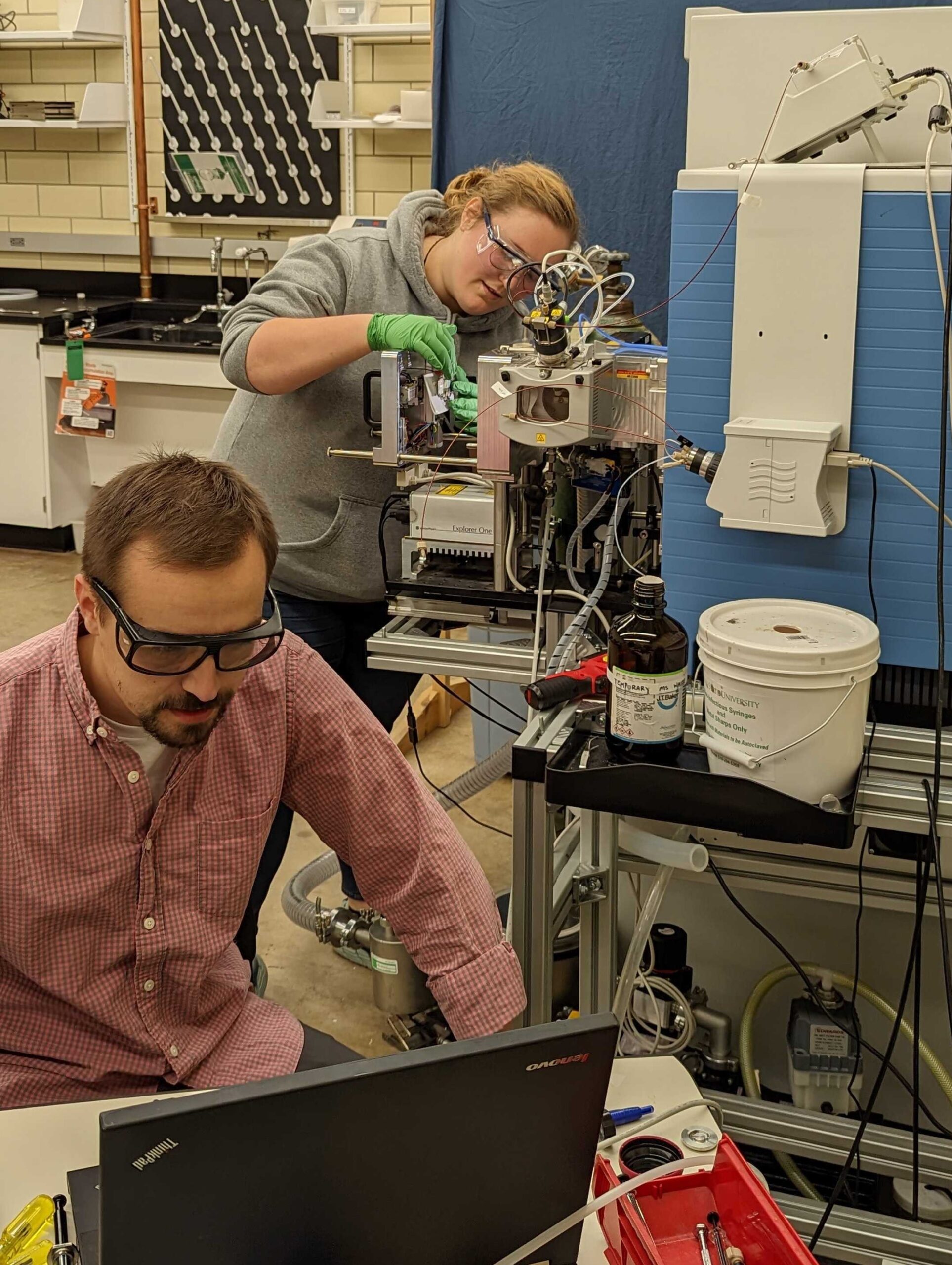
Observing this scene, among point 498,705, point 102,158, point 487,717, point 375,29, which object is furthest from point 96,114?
point 487,717

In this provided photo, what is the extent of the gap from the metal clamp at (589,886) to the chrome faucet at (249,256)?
3.44 metres

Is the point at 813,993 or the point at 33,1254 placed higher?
the point at 33,1254

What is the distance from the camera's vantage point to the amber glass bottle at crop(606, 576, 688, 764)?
4.79ft

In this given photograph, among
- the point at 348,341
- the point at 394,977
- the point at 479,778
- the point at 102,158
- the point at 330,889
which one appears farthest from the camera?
the point at 102,158

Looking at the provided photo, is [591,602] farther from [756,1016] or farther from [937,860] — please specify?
[756,1016]

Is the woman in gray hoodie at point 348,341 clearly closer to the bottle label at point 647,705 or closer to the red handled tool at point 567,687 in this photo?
Result: the red handled tool at point 567,687

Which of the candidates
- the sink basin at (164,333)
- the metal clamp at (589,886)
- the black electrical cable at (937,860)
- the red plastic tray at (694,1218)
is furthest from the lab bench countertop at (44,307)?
the red plastic tray at (694,1218)

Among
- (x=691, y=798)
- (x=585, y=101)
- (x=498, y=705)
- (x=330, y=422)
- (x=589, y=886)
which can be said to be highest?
(x=585, y=101)

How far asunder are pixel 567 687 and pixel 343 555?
673mm

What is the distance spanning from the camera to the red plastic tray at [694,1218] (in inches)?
38.0

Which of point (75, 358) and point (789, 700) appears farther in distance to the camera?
point (75, 358)

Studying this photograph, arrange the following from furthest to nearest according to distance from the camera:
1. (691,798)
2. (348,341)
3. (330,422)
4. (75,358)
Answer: (75,358) → (330,422) → (348,341) → (691,798)

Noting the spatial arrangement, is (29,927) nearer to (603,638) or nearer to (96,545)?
(96,545)

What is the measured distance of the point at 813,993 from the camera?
2072 mm
